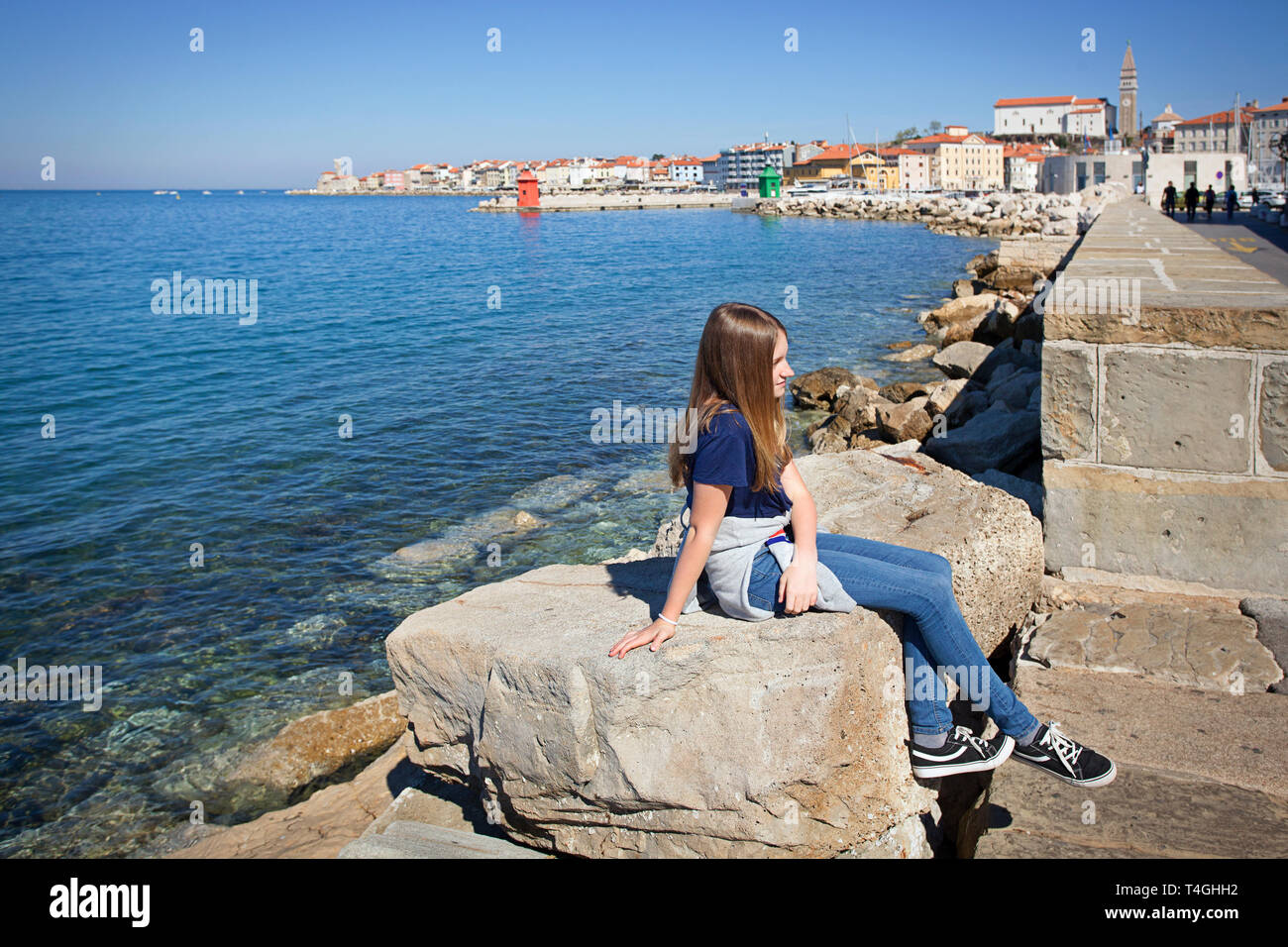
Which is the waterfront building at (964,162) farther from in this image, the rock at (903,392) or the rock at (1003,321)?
the rock at (903,392)

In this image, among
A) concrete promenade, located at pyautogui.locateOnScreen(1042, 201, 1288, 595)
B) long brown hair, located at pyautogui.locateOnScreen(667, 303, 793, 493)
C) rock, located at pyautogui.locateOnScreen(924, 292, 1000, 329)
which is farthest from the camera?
rock, located at pyautogui.locateOnScreen(924, 292, 1000, 329)

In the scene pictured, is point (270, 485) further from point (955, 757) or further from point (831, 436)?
point (955, 757)

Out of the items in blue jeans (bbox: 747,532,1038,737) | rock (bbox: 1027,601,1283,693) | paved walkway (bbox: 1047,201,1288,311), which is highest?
paved walkway (bbox: 1047,201,1288,311)

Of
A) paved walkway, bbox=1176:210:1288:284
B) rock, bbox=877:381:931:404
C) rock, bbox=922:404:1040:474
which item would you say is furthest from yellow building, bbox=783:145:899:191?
rock, bbox=922:404:1040:474

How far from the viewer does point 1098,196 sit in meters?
53.7

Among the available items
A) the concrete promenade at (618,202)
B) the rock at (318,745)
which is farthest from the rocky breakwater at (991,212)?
the concrete promenade at (618,202)

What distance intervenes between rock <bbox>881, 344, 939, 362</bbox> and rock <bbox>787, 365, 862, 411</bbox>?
4405 mm

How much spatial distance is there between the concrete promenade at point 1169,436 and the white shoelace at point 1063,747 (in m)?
1.84

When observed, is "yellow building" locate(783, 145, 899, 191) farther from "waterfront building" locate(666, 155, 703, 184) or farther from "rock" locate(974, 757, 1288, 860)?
"rock" locate(974, 757, 1288, 860)

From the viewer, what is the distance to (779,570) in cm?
318

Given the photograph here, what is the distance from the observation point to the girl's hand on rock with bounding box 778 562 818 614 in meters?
3.08
